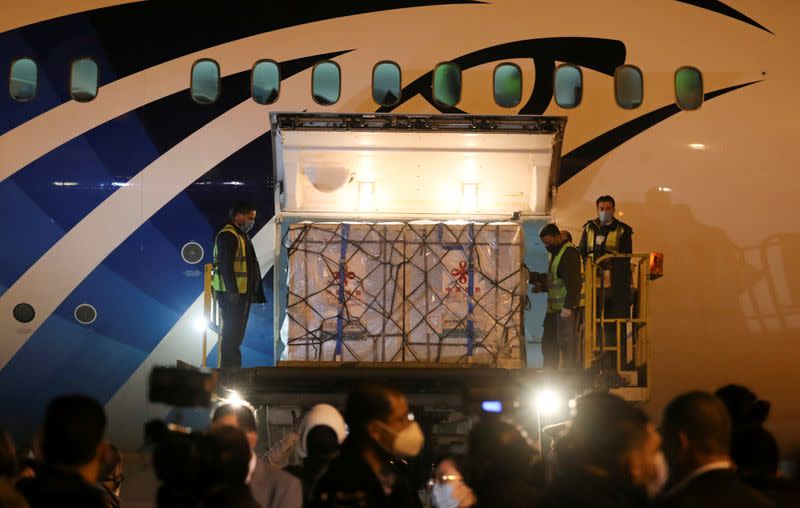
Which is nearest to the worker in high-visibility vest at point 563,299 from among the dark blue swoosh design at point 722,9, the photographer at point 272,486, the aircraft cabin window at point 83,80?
the dark blue swoosh design at point 722,9

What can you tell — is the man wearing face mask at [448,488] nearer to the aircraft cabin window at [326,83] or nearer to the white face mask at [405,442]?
the white face mask at [405,442]

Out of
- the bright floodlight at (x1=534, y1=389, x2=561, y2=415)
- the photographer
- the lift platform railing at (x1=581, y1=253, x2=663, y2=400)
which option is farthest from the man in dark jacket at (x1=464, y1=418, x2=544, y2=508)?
the lift platform railing at (x1=581, y1=253, x2=663, y2=400)

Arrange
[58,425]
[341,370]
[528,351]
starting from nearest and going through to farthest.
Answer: [58,425] < [341,370] < [528,351]

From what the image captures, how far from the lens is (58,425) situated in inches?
181

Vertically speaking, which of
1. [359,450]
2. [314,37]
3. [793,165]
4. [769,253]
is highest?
[314,37]

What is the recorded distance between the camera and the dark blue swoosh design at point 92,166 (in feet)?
36.6

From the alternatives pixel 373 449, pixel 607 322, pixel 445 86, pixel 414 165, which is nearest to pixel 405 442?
pixel 373 449

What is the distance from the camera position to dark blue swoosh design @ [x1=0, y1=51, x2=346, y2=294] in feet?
36.6

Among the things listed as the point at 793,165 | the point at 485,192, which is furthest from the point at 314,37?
the point at 793,165

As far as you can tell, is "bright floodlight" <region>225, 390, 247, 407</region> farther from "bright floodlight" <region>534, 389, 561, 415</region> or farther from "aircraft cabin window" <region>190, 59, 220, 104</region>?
"aircraft cabin window" <region>190, 59, 220, 104</region>

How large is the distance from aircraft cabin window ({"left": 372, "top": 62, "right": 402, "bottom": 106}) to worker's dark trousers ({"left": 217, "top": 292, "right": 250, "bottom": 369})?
2438 millimetres

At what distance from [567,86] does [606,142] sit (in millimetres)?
683

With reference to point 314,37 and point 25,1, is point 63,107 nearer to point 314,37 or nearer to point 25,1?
point 25,1

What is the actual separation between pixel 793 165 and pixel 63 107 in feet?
24.4
